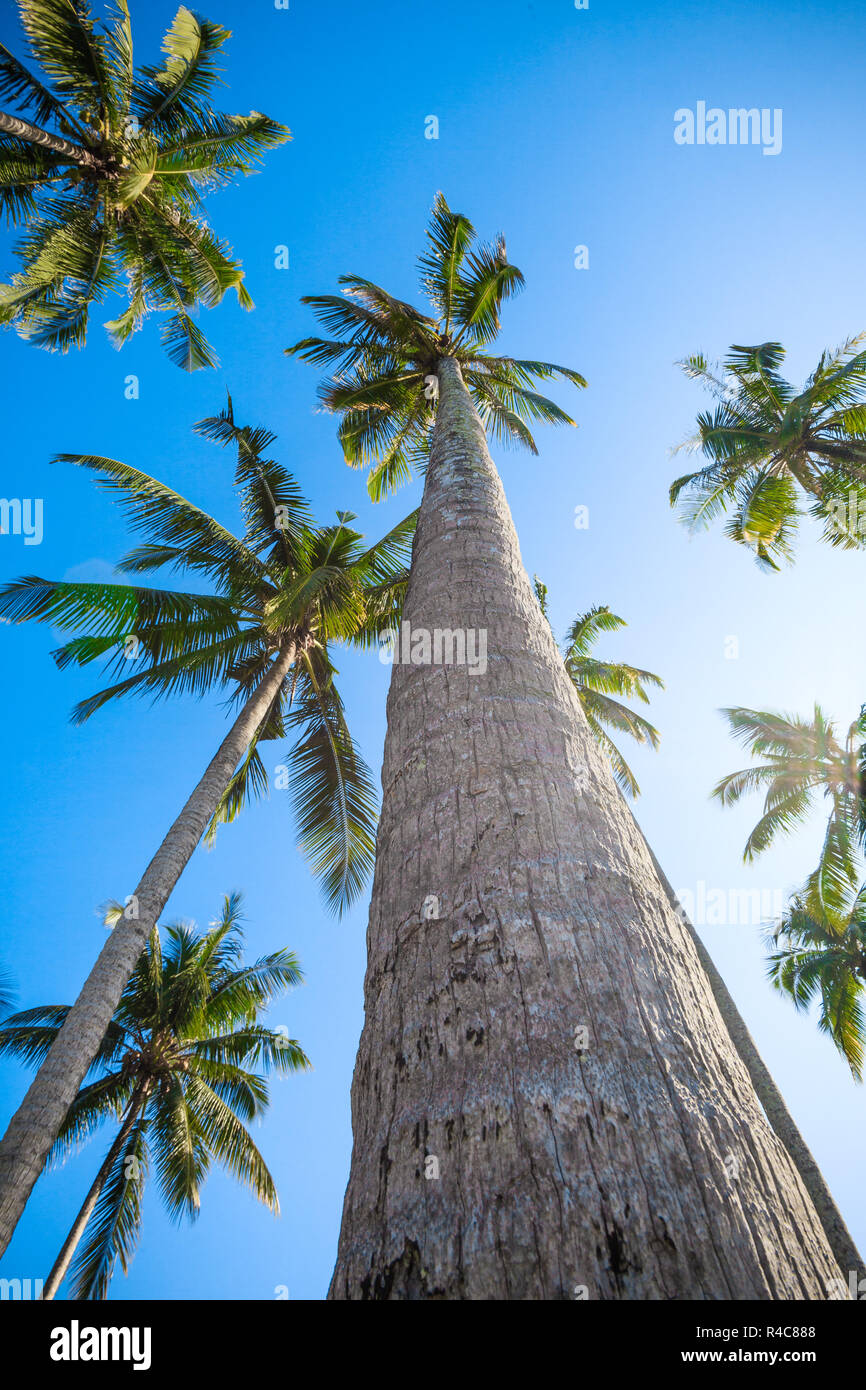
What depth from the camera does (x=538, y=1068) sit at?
3.89 feet

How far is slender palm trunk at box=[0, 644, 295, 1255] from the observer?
17.6ft

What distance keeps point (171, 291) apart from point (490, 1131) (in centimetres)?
1382

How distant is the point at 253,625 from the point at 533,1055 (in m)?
10.0

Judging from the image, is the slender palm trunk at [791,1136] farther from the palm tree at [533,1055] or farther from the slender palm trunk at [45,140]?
the slender palm trunk at [45,140]

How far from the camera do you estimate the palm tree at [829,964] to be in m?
14.1

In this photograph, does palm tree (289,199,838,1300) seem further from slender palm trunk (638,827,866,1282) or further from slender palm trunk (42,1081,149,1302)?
slender palm trunk (42,1081,149,1302)

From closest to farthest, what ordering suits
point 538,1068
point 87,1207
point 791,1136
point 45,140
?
point 538,1068 → point 791,1136 → point 45,140 → point 87,1207

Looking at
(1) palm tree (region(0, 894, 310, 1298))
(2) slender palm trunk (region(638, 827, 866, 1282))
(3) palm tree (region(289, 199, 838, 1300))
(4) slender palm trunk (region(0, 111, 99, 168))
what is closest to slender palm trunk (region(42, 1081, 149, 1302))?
(1) palm tree (region(0, 894, 310, 1298))

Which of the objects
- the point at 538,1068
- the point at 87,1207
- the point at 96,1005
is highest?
the point at 96,1005

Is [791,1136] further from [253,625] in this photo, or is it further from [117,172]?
[117,172]

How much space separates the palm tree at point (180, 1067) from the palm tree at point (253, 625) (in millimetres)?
4149

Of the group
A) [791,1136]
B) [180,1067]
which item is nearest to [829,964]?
[791,1136]
